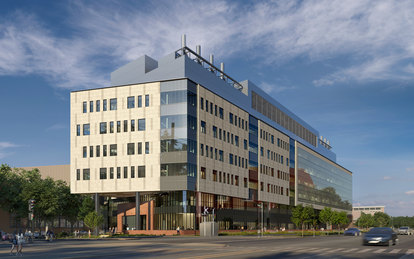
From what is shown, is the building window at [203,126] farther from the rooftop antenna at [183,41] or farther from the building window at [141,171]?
the rooftop antenna at [183,41]

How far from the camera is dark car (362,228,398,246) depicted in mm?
37406

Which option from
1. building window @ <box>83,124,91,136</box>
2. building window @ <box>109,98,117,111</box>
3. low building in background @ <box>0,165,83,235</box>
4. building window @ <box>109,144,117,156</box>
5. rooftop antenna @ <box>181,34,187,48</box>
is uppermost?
rooftop antenna @ <box>181,34,187,48</box>

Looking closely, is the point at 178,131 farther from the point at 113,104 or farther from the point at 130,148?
the point at 113,104

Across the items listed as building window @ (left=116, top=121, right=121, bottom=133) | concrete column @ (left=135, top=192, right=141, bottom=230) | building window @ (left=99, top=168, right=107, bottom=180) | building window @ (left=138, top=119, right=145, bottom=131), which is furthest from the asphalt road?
building window @ (left=116, top=121, right=121, bottom=133)

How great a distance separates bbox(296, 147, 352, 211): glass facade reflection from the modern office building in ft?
136

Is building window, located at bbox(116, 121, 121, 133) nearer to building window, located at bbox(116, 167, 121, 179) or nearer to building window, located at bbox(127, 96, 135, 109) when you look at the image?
building window, located at bbox(127, 96, 135, 109)

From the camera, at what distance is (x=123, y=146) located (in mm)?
82875

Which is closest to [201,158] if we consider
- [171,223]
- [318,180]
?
[171,223]

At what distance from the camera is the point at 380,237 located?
37.5 metres

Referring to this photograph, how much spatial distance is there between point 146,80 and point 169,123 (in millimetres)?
10502

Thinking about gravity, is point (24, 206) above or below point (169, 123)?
below

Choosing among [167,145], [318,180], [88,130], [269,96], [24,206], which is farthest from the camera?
[318,180]

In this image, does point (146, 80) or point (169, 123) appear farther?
point (146, 80)

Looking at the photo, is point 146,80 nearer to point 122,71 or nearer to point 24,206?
point 122,71
